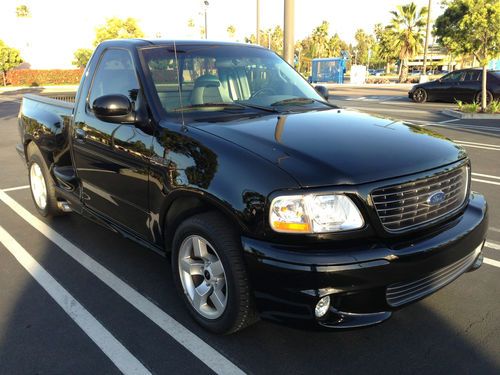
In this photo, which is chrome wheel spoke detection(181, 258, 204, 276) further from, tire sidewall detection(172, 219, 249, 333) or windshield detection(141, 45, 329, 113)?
windshield detection(141, 45, 329, 113)

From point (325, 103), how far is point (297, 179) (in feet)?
5.88

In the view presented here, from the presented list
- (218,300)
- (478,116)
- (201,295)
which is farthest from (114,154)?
(478,116)

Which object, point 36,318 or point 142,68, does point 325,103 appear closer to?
point 142,68

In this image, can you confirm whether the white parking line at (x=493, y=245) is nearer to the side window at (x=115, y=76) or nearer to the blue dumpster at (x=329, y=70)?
the side window at (x=115, y=76)

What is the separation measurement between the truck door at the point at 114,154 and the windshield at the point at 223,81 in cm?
24

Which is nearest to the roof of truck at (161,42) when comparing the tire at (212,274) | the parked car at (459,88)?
→ the tire at (212,274)

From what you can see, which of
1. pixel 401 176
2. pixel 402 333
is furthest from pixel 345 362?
pixel 401 176

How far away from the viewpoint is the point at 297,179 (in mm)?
2350

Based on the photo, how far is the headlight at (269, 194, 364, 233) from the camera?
2348 millimetres

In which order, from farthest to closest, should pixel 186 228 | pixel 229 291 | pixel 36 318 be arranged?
pixel 36 318 → pixel 186 228 → pixel 229 291

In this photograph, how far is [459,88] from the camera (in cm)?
1842

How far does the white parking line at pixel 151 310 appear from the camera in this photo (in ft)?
8.77

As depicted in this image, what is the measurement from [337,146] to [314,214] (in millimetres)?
537

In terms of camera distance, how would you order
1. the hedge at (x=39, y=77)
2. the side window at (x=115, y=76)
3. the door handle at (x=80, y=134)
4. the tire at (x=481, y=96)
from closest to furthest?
the side window at (x=115, y=76), the door handle at (x=80, y=134), the tire at (x=481, y=96), the hedge at (x=39, y=77)
